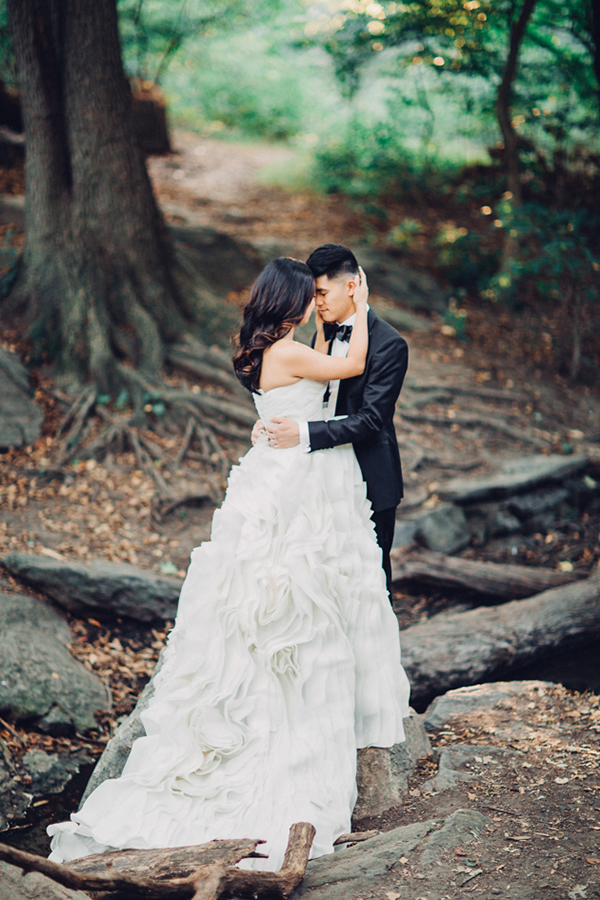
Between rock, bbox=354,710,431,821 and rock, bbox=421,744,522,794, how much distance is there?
13 cm

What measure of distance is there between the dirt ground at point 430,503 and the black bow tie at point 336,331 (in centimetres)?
236

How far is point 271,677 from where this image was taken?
3215 mm

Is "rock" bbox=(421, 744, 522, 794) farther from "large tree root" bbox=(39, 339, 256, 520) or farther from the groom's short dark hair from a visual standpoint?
"large tree root" bbox=(39, 339, 256, 520)

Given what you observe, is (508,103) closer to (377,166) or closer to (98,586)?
(377,166)

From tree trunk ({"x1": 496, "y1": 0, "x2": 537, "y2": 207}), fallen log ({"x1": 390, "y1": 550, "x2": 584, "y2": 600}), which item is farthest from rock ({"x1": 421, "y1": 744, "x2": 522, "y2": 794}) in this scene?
tree trunk ({"x1": 496, "y1": 0, "x2": 537, "y2": 207})

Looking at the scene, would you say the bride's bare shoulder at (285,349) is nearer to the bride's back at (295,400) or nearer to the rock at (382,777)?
the bride's back at (295,400)

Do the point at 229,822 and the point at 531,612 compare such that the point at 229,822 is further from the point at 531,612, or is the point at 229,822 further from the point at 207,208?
the point at 207,208

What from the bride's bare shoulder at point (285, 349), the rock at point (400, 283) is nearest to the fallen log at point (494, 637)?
the bride's bare shoulder at point (285, 349)

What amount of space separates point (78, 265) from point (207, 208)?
15.6 ft

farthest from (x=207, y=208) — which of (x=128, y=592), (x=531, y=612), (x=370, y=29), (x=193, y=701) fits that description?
(x=193, y=701)

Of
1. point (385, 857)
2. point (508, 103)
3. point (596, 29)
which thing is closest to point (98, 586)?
point (385, 857)

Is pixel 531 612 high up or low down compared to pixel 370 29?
down

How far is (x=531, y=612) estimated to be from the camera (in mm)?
5188

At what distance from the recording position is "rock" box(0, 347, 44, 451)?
21.0 ft
